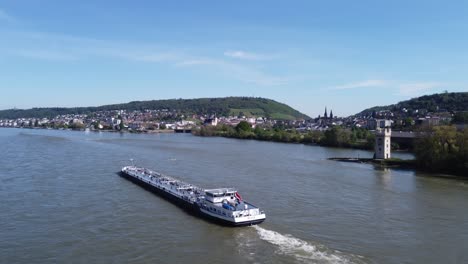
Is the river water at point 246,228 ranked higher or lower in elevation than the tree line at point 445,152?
lower

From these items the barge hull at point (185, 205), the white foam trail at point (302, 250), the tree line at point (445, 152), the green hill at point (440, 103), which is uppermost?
the green hill at point (440, 103)

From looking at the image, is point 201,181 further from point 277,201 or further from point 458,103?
point 458,103

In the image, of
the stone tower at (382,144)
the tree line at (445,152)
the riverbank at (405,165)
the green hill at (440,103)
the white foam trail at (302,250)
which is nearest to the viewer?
the white foam trail at (302,250)

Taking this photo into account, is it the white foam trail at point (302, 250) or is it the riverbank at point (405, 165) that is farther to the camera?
the riverbank at point (405, 165)

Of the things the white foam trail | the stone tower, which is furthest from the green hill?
the white foam trail

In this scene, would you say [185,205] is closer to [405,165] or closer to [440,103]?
[405,165]

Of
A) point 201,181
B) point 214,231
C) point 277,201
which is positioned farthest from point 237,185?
point 214,231

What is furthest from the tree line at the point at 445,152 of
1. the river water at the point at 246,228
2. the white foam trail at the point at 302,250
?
the white foam trail at the point at 302,250

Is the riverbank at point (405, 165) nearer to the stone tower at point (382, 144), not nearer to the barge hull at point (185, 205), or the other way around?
the stone tower at point (382, 144)
